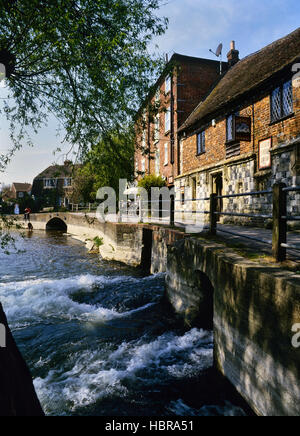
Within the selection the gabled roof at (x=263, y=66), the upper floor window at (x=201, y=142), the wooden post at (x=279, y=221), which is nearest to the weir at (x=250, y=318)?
the wooden post at (x=279, y=221)

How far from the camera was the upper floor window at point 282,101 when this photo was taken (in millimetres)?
9039

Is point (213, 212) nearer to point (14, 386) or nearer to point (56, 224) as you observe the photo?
point (14, 386)

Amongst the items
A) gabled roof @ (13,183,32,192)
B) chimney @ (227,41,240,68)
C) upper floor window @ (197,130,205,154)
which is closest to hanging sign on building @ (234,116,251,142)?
upper floor window @ (197,130,205,154)

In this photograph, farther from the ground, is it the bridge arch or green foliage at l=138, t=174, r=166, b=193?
green foliage at l=138, t=174, r=166, b=193

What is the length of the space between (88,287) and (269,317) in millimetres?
7982

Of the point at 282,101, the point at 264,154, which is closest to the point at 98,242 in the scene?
A: the point at 264,154

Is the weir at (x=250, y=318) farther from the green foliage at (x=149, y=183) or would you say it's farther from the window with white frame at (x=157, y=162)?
the window with white frame at (x=157, y=162)

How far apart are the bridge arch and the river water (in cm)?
2611

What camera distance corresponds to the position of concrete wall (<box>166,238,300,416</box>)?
8.14 ft

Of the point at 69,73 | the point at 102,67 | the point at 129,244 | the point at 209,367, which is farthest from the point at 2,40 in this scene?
the point at 129,244

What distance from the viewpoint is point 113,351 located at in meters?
5.28

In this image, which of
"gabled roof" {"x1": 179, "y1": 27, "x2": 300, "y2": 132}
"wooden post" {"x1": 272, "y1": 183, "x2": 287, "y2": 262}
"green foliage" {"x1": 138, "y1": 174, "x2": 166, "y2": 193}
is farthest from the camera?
"green foliage" {"x1": 138, "y1": 174, "x2": 166, "y2": 193}

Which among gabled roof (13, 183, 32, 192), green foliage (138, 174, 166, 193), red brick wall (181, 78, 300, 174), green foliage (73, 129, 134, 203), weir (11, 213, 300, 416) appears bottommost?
weir (11, 213, 300, 416)

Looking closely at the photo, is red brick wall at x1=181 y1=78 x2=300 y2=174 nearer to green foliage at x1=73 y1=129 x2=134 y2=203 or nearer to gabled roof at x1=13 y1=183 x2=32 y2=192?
green foliage at x1=73 y1=129 x2=134 y2=203
